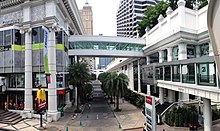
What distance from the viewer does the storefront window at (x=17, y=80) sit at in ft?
85.9

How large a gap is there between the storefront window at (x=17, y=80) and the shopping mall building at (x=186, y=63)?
17159mm

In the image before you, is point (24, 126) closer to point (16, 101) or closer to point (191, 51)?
point (16, 101)

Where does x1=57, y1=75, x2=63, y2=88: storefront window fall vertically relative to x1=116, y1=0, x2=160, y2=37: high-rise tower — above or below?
below

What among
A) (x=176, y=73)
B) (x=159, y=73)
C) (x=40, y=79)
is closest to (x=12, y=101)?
(x=40, y=79)

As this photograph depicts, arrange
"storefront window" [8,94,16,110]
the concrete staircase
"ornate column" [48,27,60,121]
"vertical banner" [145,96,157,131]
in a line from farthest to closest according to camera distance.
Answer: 1. "storefront window" [8,94,16,110]
2. "ornate column" [48,27,60,121]
3. the concrete staircase
4. "vertical banner" [145,96,157,131]

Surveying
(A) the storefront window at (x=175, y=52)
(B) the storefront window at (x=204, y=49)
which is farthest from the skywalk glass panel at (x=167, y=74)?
(B) the storefront window at (x=204, y=49)

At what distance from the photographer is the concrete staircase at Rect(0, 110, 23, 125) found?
2266cm

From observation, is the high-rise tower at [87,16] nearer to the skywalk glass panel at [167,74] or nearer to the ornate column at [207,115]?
the skywalk glass panel at [167,74]

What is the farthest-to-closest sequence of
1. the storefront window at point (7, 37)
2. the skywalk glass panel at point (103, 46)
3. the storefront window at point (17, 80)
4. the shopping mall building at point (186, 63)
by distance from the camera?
the skywalk glass panel at point (103, 46) → the storefront window at point (17, 80) → the storefront window at point (7, 37) → the shopping mall building at point (186, 63)

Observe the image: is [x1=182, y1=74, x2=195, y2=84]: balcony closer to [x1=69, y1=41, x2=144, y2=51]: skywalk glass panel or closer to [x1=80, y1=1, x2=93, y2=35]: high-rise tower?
[x1=69, y1=41, x2=144, y2=51]: skywalk glass panel

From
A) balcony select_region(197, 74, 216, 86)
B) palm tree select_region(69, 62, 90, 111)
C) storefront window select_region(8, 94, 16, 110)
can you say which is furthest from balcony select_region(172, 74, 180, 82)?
storefront window select_region(8, 94, 16, 110)

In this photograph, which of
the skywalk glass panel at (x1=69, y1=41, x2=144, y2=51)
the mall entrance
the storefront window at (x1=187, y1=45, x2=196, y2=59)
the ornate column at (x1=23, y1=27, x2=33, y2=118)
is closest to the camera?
the storefront window at (x1=187, y1=45, x2=196, y2=59)

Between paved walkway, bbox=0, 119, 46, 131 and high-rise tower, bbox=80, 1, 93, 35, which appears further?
high-rise tower, bbox=80, 1, 93, 35

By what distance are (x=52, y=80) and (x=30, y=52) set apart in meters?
5.09
